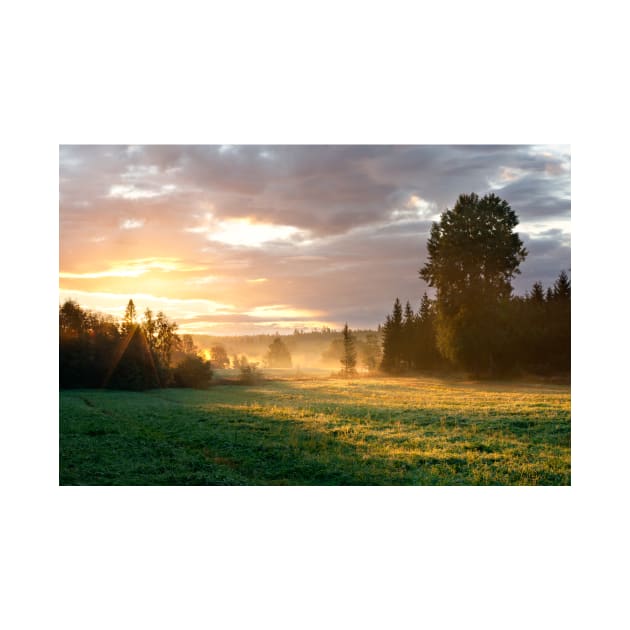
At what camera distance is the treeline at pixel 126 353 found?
24.1ft

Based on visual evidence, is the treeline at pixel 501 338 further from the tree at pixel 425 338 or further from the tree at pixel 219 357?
the tree at pixel 219 357

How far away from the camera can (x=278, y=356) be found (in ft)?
27.3

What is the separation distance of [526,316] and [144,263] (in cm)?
581

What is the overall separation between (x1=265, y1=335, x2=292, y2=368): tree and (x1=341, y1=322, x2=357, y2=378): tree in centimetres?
90

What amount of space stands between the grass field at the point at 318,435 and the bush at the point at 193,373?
0.14 metres

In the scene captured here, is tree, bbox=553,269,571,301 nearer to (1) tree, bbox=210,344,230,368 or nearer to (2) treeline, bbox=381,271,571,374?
(2) treeline, bbox=381,271,571,374

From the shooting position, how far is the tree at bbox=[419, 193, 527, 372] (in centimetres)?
764

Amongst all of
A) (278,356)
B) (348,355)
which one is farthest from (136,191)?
(348,355)

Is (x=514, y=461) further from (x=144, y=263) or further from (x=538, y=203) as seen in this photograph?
(x=144, y=263)

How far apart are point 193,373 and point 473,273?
4.82m

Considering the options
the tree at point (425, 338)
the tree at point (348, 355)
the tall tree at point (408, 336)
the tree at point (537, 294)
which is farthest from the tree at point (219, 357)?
the tree at point (537, 294)

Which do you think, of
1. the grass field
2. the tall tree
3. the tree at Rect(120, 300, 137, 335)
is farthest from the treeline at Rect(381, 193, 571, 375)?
the tree at Rect(120, 300, 137, 335)
